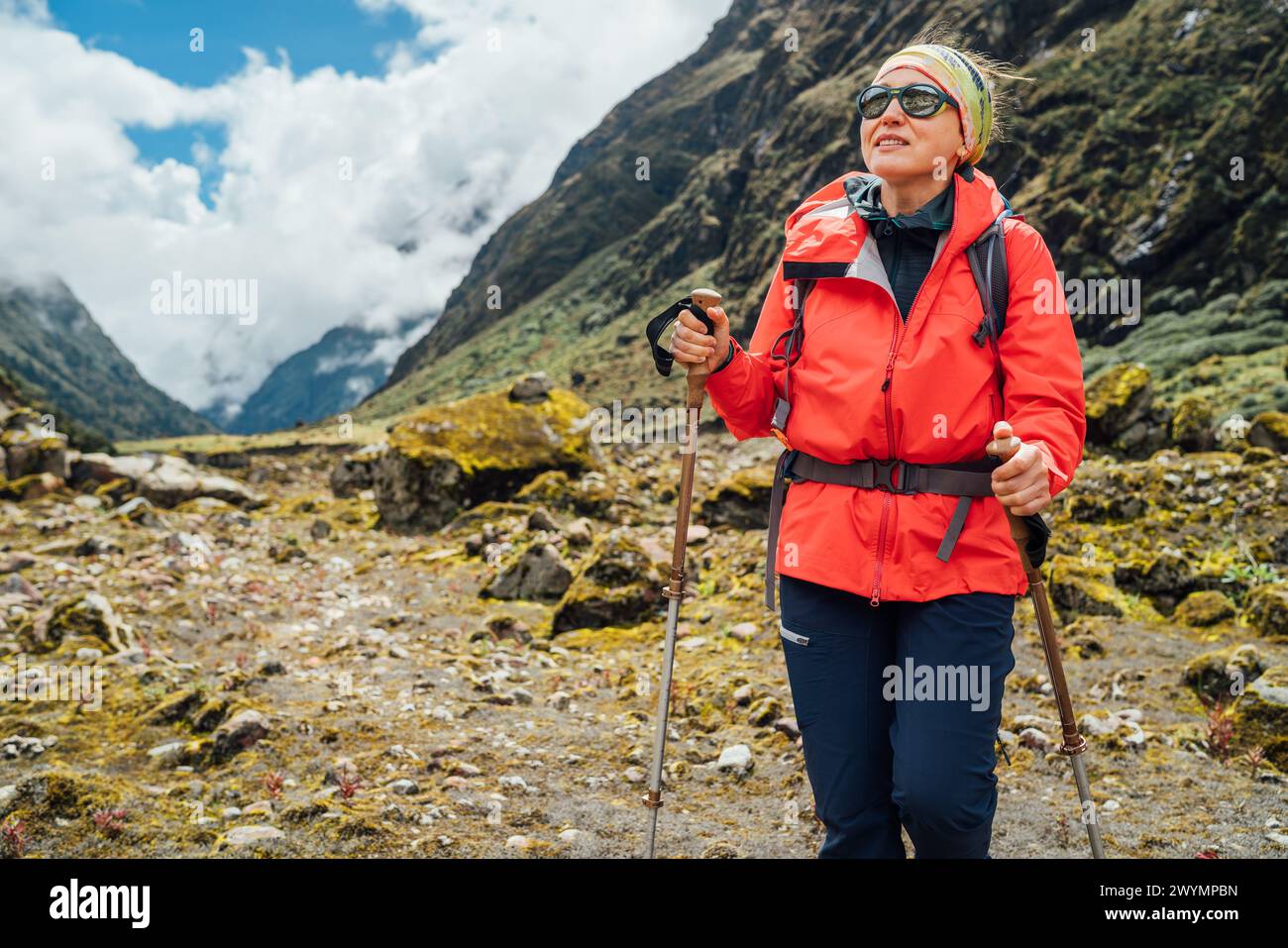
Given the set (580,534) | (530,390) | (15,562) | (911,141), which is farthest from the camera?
(530,390)

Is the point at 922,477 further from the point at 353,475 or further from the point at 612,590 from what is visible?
the point at 353,475

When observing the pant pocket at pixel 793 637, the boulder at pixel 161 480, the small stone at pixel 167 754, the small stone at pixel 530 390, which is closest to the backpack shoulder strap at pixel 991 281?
the pant pocket at pixel 793 637

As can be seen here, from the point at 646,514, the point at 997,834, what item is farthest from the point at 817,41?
the point at 997,834

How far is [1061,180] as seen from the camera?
6612 centimetres

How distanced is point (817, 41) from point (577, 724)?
152077 mm

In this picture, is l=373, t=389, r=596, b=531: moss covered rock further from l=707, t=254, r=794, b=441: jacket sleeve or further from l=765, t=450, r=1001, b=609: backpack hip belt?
l=765, t=450, r=1001, b=609: backpack hip belt

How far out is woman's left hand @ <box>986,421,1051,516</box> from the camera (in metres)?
2.23

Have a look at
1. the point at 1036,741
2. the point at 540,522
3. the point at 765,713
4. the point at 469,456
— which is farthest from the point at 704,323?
the point at 469,456

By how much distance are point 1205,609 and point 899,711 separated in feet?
19.4

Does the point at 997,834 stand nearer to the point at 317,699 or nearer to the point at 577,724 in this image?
the point at 577,724

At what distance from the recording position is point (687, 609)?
8.63m

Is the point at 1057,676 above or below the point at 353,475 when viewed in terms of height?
below

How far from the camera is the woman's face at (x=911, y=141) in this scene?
2.63 metres
